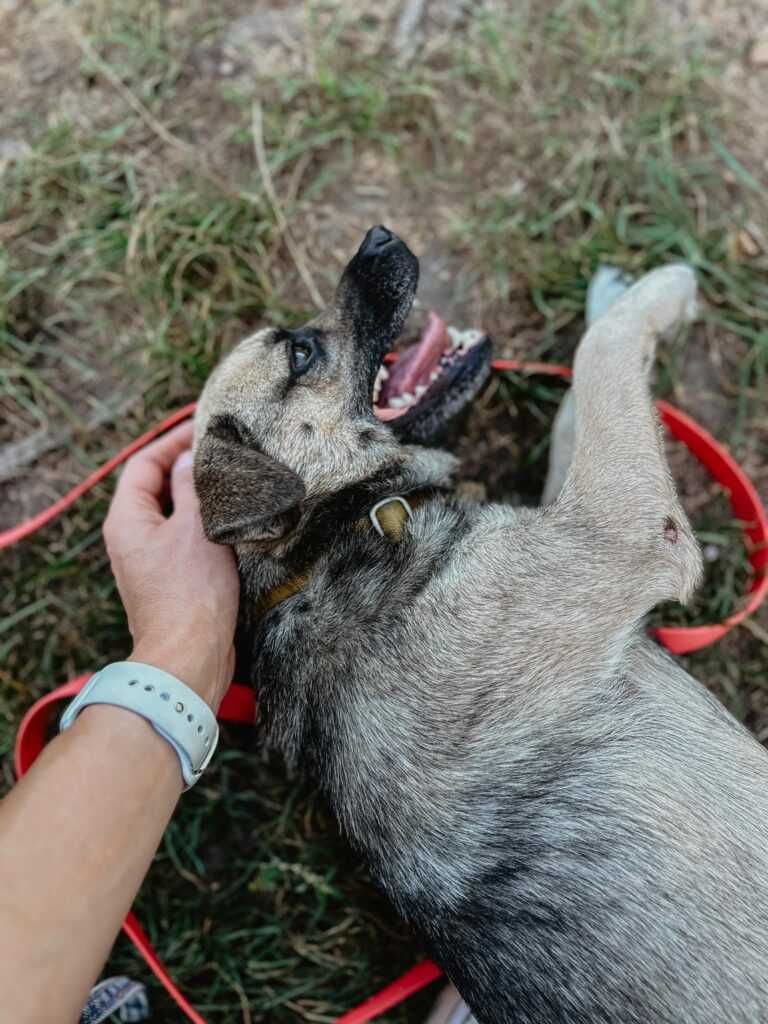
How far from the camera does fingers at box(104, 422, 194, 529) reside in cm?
395

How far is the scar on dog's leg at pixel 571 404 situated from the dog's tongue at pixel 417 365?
2.62 feet

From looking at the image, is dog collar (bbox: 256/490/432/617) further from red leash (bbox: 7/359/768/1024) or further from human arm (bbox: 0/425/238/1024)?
red leash (bbox: 7/359/768/1024)

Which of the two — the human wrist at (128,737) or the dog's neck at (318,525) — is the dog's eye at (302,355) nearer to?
the dog's neck at (318,525)

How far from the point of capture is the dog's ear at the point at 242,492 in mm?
3203

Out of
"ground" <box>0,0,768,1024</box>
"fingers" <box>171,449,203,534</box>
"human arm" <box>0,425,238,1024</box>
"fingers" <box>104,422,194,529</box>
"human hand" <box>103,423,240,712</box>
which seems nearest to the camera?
"human arm" <box>0,425,238,1024</box>

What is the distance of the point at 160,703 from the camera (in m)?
3.16

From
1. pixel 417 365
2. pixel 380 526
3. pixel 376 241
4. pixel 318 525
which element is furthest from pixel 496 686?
pixel 376 241

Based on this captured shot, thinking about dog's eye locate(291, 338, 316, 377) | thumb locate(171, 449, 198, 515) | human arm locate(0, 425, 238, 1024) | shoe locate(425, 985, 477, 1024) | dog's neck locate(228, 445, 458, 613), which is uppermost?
dog's eye locate(291, 338, 316, 377)

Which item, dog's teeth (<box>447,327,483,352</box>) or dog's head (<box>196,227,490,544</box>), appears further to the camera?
dog's teeth (<box>447,327,483,352</box>)

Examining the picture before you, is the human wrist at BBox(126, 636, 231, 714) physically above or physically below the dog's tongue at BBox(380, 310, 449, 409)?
below

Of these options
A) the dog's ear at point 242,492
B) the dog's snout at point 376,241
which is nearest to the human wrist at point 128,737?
the dog's ear at point 242,492

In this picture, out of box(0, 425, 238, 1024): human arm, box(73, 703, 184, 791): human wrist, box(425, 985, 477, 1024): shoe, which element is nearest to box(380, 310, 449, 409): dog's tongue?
box(0, 425, 238, 1024): human arm

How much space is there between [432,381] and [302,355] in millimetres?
732

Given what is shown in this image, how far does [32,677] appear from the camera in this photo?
495cm
